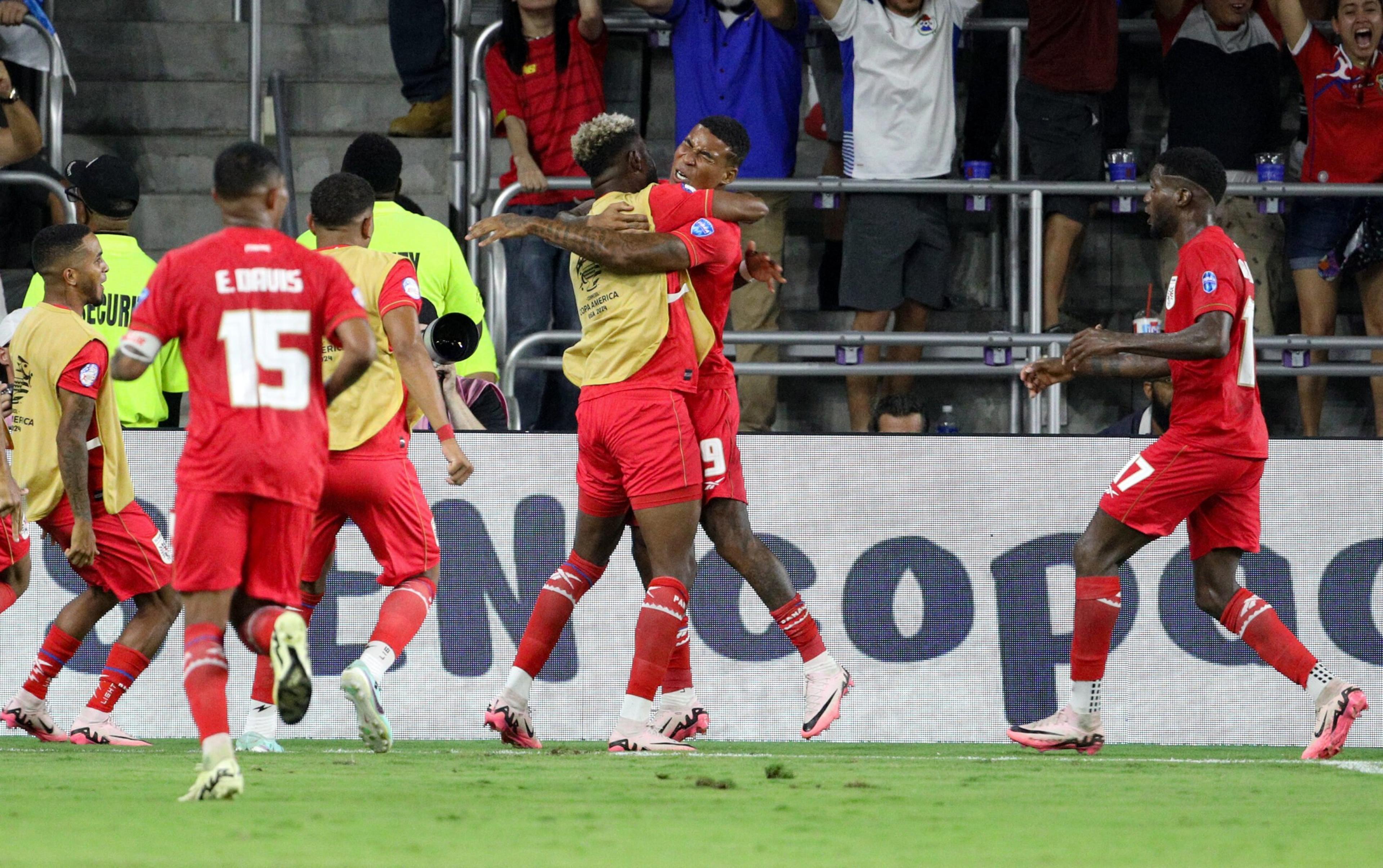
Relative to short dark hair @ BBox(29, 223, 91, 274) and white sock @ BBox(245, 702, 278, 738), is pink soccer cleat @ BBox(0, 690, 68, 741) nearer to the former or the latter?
white sock @ BBox(245, 702, 278, 738)

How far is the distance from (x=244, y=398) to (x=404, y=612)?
1.78 metres

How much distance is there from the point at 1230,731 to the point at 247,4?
Result: 849cm

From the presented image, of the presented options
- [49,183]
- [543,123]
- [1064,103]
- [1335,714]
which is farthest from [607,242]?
[1064,103]

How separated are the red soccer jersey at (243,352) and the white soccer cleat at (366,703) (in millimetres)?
1119

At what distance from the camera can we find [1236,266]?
270 inches

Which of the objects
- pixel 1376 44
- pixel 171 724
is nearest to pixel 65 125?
pixel 171 724

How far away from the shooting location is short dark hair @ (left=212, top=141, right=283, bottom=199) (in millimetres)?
5066

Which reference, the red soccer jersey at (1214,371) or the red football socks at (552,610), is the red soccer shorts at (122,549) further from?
the red soccer jersey at (1214,371)

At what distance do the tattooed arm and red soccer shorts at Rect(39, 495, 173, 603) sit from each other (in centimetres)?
212

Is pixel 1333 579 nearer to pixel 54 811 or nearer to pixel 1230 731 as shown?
pixel 1230 731

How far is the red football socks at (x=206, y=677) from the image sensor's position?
15.7 ft

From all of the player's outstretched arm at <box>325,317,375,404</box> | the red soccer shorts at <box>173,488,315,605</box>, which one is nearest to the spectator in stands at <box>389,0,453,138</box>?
the player's outstretched arm at <box>325,317,375,404</box>

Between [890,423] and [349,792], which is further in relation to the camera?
[890,423]

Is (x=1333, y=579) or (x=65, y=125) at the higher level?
(x=65, y=125)
